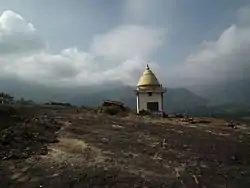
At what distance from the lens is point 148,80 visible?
105ft

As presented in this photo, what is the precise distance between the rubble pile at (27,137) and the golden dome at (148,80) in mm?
11953

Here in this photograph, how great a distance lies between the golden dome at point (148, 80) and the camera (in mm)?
31953

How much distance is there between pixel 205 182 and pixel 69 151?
5.52 meters

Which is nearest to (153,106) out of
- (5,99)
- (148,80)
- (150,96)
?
(150,96)

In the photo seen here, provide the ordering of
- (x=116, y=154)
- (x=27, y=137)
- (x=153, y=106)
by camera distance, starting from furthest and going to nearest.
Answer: (x=153, y=106) < (x=27, y=137) < (x=116, y=154)

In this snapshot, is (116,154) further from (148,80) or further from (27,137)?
(148,80)

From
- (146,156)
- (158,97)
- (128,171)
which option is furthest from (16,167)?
(158,97)

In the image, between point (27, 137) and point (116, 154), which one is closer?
point (116, 154)

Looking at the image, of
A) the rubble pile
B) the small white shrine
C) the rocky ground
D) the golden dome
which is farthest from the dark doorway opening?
the rubble pile

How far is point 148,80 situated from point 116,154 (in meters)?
16.7

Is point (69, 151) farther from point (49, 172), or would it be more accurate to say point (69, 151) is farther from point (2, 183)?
point (2, 183)

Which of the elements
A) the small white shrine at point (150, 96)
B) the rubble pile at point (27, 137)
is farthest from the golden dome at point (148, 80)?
the rubble pile at point (27, 137)

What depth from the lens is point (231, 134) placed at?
2148 centimetres

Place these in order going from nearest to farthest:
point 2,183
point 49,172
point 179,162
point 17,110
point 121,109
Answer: point 2,183 → point 49,172 → point 179,162 → point 17,110 → point 121,109
